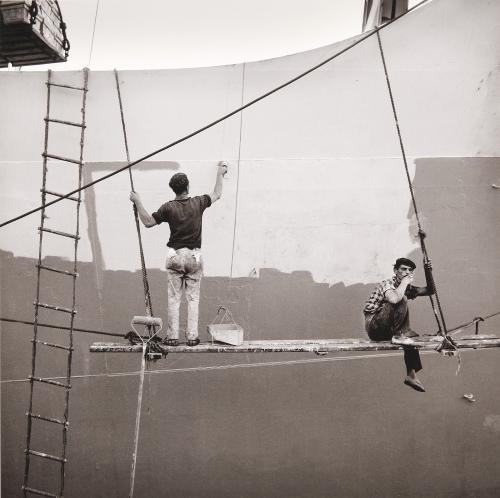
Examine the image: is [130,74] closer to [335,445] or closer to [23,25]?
[23,25]

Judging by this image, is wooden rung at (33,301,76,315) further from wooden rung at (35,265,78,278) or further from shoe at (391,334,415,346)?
shoe at (391,334,415,346)

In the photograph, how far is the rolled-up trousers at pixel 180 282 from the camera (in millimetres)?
3668

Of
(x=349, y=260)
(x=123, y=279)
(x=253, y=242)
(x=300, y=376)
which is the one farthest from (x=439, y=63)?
(x=123, y=279)

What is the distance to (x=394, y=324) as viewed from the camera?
3.77 meters

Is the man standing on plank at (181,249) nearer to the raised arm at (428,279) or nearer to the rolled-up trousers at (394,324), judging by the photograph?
the rolled-up trousers at (394,324)

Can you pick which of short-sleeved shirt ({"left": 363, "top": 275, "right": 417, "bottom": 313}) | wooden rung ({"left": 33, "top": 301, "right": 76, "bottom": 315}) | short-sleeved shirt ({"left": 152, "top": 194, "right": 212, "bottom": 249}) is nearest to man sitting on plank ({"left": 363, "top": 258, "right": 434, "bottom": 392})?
short-sleeved shirt ({"left": 363, "top": 275, "right": 417, "bottom": 313})

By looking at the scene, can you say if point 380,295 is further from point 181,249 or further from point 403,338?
point 181,249

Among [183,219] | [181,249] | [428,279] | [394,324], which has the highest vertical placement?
[183,219]

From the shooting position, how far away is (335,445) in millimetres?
4500

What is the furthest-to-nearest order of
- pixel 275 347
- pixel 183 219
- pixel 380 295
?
pixel 380 295, pixel 183 219, pixel 275 347

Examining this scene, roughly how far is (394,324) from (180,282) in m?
1.54

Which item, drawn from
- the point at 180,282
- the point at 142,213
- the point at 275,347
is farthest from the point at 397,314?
the point at 142,213

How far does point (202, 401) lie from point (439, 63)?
3.54m

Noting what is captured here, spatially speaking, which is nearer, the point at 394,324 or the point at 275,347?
the point at 275,347
